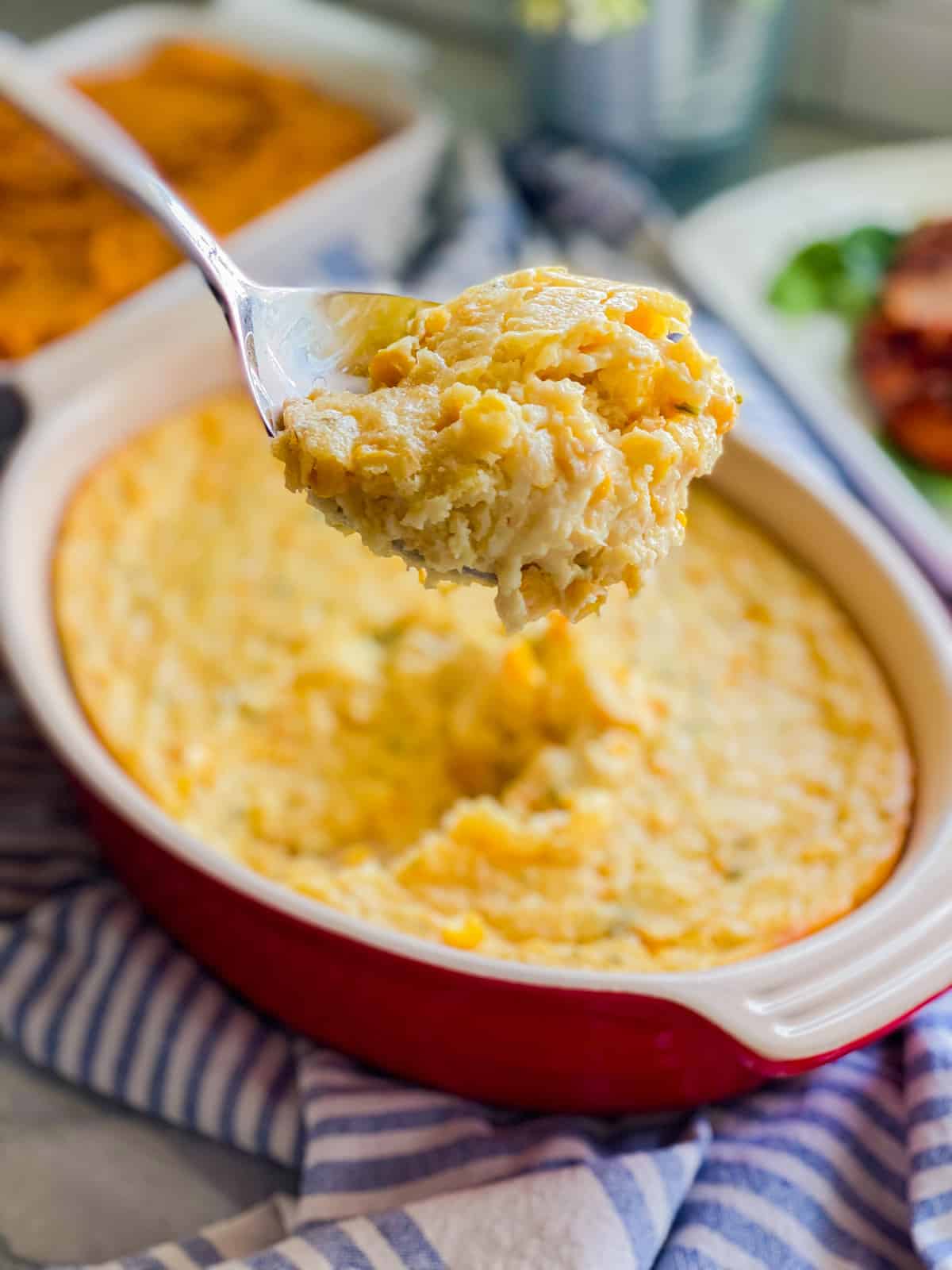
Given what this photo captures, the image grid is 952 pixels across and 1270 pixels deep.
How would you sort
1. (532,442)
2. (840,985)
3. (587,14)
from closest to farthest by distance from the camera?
(532,442) < (840,985) < (587,14)

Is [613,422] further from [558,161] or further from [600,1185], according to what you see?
[558,161]

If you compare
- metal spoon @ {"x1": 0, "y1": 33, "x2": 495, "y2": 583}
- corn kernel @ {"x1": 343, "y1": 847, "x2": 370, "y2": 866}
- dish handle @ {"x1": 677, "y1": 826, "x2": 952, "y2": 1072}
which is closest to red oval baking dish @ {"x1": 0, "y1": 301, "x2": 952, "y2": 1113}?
dish handle @ {"x1": 677, "y1": 826, "x2": 952, "y2": 1072}

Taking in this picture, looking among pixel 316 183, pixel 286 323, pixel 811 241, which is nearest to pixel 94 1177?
pixel 286 323

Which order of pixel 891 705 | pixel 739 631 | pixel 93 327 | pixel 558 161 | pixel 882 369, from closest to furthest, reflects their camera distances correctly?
pixel 891 705, pixel 739 631, pixel 93 327, pixel 882 369, pixel 558 161

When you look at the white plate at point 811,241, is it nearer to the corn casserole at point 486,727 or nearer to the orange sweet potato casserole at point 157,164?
the corn casserole at point 486,727

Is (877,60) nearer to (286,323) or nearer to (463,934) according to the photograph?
(286,323)

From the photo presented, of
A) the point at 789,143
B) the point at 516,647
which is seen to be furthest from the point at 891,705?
the point at 789,143

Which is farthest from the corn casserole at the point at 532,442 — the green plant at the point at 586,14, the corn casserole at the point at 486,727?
the green plant at the point at 586,14
